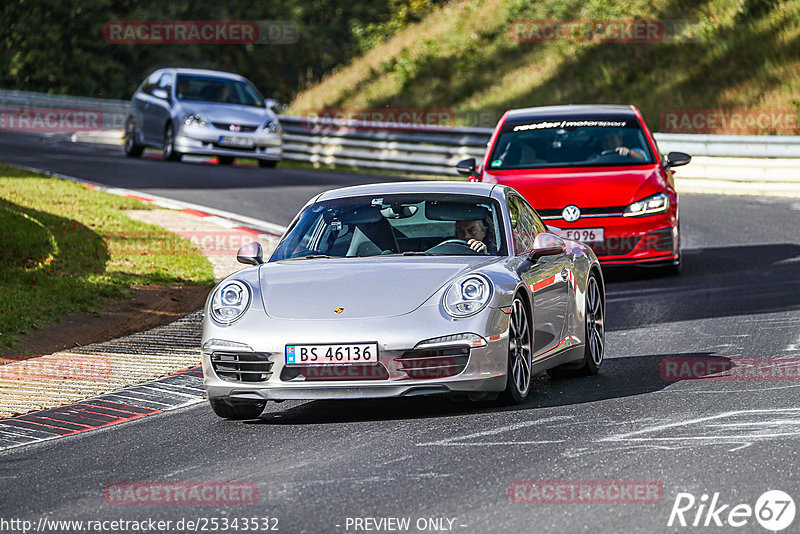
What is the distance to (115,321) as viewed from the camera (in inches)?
472

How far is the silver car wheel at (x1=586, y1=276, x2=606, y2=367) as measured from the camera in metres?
9.48

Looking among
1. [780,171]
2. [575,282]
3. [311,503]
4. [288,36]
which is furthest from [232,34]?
[311,503]

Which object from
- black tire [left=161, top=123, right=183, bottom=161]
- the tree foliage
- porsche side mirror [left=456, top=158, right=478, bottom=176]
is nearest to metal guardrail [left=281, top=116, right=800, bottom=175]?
black tire [left=161, top=123, right=183, bottom=161]

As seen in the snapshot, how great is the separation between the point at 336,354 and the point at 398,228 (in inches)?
56.2

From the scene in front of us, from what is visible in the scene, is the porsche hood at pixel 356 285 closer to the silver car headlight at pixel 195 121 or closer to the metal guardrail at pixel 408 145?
the metal guardrail at pixel 408 145

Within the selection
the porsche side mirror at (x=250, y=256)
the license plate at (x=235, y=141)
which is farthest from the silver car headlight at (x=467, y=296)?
the license plate at (x=235, y=141)

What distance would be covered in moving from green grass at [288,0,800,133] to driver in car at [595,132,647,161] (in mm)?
12809

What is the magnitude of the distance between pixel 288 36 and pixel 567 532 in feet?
167

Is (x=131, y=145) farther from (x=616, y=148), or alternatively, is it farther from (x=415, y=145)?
(x=616, y=148)

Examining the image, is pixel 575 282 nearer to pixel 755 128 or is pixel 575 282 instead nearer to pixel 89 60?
pixel 755 128

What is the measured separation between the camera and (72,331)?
11.4 m

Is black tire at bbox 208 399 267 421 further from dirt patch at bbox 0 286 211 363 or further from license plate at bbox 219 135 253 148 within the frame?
license plate at bbox 219 135 253 148

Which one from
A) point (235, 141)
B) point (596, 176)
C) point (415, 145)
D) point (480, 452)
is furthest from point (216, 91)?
point (480, 452)

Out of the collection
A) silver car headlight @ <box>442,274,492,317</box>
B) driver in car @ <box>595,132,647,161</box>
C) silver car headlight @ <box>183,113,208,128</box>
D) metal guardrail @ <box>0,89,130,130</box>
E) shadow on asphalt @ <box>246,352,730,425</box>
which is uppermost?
silver car headlight @ <box>442,274,492,317</box>
